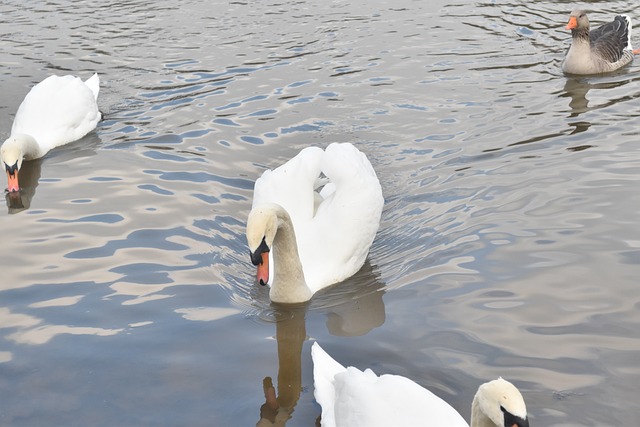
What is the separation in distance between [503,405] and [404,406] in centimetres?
59

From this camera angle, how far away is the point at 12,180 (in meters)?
9.88

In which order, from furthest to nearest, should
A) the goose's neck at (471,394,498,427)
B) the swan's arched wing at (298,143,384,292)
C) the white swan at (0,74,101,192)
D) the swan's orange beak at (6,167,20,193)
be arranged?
the white swan at (0,74,101,192), the swan's orange beak at (6,167,20,193), the swan's arched wing at (298,143,384,292), the goose's neck at (471,394,498,427)

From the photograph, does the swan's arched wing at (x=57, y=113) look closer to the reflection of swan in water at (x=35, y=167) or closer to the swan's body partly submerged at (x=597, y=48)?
the reflection of swan in water at (x=35, y=167)

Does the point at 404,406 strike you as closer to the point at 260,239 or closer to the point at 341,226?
the point at 260,239

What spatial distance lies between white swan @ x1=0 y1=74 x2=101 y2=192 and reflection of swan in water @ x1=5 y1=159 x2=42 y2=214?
0.38ft

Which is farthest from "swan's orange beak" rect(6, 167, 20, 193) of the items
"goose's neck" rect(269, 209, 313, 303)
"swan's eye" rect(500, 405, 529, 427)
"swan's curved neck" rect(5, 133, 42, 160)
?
"swan's eye" rect(500, 405, 529, 427)

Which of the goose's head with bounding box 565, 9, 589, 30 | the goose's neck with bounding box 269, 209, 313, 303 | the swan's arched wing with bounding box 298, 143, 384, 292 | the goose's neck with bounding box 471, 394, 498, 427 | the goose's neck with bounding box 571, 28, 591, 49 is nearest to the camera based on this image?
the goose's neck with bounding box 471, 394, 498, 427

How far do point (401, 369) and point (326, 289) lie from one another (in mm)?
1514

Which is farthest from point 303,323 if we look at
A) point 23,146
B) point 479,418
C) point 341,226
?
point 23,146

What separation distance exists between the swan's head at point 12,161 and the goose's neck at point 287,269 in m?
3.78

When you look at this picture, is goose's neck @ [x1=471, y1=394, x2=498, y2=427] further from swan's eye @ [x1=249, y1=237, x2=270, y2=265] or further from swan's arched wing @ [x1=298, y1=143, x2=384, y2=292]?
swan's arched wing @ [x1=298, y1=143, x2=384, y2=292]

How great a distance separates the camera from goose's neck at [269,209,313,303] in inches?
286

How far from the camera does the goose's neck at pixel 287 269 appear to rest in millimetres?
7258

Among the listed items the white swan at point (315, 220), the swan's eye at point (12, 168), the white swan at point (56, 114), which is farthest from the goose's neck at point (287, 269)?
the white swan at point (56, 114)
